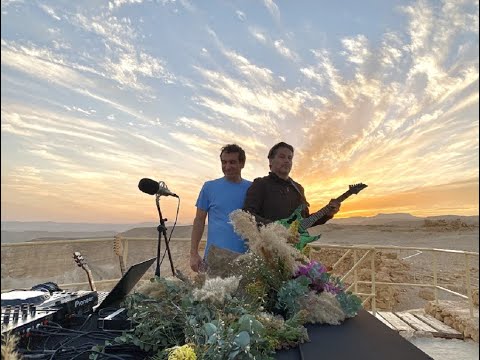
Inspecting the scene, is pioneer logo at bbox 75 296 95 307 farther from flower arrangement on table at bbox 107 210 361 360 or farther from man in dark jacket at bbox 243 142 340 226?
man in dark jacket at bbox 243 142 340 226

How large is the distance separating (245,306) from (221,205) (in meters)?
1.23

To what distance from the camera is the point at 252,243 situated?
1.27 m

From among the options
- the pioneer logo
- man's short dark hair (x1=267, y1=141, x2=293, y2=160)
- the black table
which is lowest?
the black table

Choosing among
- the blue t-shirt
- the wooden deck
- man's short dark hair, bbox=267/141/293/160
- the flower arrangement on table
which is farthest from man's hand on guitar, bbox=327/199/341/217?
the wooden deck

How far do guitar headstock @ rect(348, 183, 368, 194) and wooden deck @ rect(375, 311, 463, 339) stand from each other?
7.83 feet

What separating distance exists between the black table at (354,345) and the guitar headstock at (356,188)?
3.10ft

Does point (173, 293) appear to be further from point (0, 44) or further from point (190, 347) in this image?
point (0, 44)

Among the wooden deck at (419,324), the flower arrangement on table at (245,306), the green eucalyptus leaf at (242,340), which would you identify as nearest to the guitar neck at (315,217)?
the flower arrangement on table at (245,306)

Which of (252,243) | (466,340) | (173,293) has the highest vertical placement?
(252,243)

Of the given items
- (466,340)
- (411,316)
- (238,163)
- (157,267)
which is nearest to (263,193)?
(238,163)

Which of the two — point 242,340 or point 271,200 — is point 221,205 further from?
point 242,340

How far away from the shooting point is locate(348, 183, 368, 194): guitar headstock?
2115mm

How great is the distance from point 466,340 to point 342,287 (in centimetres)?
345

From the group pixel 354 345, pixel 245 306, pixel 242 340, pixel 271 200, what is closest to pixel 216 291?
pixel 245 306
